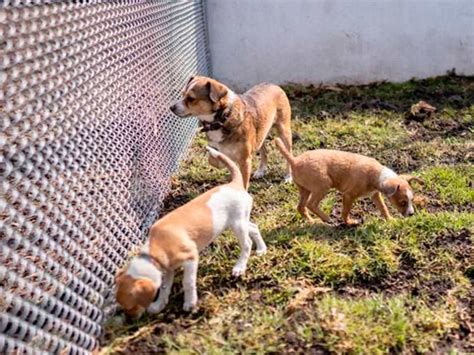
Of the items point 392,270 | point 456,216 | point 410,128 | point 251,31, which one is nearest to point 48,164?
point 392,270

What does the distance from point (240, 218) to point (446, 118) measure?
4769 millimetres

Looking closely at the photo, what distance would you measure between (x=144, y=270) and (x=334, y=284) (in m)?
1.30

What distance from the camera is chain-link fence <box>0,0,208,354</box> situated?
7.81 feet

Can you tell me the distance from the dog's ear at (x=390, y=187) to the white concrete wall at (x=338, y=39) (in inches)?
225

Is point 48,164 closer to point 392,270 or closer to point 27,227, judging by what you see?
point 27,227

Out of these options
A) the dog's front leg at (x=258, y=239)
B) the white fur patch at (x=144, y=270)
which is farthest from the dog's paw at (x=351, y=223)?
the white fur patch at (x=144, y=270)

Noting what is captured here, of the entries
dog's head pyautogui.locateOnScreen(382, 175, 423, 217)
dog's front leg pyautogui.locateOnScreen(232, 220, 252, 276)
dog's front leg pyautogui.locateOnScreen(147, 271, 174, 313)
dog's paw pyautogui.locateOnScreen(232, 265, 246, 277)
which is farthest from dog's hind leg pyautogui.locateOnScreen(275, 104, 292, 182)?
dog's front leg pyautogui.locateOnScreen(147, 271, 174, 313)

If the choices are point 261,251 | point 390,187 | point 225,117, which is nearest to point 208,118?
point 225,117

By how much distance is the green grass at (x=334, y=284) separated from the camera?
2.86 m

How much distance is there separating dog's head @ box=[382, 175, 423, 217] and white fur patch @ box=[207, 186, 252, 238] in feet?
4.09

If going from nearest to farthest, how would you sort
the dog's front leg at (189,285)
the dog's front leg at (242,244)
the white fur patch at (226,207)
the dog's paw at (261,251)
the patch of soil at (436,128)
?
the dog's front leg at (189,285) < the white fur patch at (226,207) < the dog's front leg at (242,244) < the dog's paw at (261,251) < the patch of soil at (436,128)

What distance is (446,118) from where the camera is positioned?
284 inches

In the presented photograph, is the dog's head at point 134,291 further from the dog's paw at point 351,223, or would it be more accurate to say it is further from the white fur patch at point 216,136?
the white fur patch at point 216,136

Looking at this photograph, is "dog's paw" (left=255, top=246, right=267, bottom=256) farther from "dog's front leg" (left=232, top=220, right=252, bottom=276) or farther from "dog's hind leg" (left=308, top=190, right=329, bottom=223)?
"dog's hind leg" (left=308, top=190, right=329, bottom=223)
